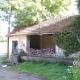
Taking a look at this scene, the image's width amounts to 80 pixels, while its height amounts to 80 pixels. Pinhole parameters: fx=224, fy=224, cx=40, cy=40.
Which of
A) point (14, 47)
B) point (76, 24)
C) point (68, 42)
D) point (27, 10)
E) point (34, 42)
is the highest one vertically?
point (27, 10)

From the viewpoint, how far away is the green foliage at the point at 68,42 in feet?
57.8

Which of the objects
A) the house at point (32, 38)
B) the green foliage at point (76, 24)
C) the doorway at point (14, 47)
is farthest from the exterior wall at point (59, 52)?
the doorway at point (14, 47)

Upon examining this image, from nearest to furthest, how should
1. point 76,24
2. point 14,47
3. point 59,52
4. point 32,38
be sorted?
point 76,24 → point 59,52 → point 32,38 → point 14,47

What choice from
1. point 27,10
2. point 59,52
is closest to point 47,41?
point 27,10

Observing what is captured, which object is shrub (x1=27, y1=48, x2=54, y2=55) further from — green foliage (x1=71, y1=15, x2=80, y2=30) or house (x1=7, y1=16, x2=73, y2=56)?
green foliage (x1=71, y1=15, x2=80, y2=30)

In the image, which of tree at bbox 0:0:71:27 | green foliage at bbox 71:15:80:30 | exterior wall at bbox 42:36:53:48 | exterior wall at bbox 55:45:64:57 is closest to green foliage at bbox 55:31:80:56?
exterior wall at bbox 55:45:64:57

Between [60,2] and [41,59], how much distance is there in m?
14.2

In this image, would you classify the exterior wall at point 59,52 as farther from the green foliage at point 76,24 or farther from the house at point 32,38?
the house at point 32,38

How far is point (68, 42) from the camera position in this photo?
1797cm

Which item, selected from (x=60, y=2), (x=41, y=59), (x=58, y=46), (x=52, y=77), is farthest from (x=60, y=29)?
(x=60, y=2)

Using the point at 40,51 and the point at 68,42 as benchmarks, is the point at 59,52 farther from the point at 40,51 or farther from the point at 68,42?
the point at 40,51

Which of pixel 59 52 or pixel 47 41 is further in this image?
pixel 47 41

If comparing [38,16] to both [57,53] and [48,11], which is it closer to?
[48,11]

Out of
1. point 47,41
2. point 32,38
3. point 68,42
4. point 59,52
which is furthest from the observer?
point 32,38
